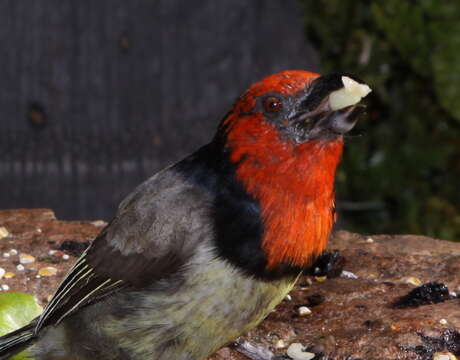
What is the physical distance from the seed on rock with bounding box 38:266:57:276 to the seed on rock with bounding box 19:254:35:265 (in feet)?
0.26

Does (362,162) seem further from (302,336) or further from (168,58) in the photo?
(302,336)

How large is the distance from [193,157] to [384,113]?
11.8ft

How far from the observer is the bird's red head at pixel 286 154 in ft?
10.5

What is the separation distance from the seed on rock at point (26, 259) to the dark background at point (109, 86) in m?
1.40

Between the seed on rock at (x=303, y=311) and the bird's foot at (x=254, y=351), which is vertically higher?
the seed on rock at (x=303, y=311)

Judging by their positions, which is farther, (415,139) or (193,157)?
(415,139)

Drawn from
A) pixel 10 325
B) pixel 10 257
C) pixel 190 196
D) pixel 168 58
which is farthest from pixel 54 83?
pixel 190 196

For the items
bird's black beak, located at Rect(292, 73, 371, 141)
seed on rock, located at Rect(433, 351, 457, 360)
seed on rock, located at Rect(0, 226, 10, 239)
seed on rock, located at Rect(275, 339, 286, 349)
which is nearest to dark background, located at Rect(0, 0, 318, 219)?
seed on rock, located at Rect(0, 226, 10, 239)

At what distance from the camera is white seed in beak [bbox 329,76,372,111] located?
3.08 meters

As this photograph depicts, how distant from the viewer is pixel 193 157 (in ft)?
11.5

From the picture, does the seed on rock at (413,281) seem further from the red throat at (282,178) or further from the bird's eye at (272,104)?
the bird's eye at (272,104)

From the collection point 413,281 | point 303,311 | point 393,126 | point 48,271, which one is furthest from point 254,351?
point 393,126

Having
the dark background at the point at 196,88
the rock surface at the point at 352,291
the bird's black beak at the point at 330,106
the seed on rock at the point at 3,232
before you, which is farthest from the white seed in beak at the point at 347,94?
the dark background at the point at 196,88

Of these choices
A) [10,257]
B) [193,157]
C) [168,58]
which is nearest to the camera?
[193,157]
